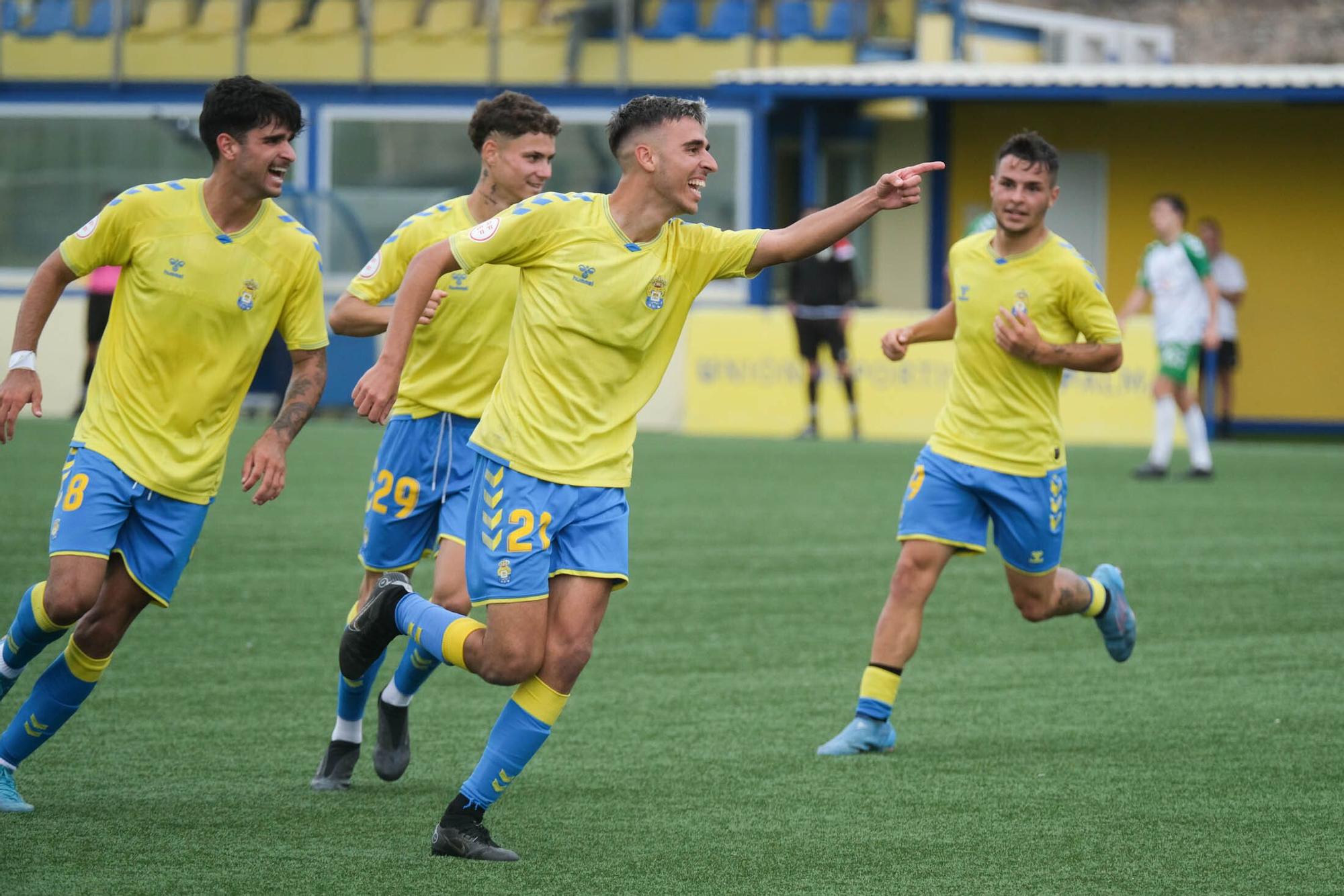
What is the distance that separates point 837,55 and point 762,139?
266cm

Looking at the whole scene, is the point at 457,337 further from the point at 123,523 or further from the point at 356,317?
the point at 123,523

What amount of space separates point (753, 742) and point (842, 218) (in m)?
2.28

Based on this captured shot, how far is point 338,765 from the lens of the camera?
5.94 metres

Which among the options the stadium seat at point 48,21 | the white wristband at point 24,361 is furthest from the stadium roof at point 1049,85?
the white wristband at point 24,361

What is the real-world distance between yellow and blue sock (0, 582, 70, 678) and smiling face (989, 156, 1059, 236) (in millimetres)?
3548

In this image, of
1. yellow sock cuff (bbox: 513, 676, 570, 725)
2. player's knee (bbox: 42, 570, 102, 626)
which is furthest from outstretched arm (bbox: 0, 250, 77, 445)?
yellow sock cuff (bbox: 513, 676, 570, 725)

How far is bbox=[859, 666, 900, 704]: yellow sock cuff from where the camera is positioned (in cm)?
655

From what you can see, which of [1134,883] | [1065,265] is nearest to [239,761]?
[1134,883]

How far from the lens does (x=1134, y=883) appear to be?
A: 4898 mm

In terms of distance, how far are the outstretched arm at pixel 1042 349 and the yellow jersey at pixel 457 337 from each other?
1780 mm

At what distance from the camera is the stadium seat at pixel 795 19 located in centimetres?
2402

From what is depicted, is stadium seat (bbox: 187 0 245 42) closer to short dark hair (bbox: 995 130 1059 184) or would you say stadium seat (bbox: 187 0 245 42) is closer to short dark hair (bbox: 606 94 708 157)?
short dark hair (bbox: 995 130 1059 184)

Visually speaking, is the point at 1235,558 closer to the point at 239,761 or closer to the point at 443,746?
the point at 443,746

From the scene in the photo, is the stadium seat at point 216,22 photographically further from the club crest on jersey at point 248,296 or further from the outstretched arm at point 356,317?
the club crest on jersey at point 248,296
